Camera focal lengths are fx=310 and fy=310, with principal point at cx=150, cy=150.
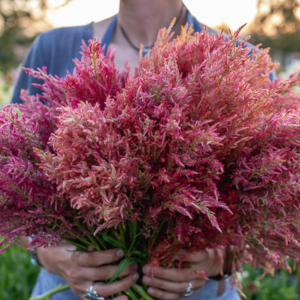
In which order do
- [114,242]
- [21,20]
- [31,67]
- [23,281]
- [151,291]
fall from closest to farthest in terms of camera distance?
[114,242], [151,291], [31,67], [23,281], [21,20]

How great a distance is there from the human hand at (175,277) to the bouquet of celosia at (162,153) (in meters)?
0.11

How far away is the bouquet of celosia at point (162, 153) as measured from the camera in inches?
21.1

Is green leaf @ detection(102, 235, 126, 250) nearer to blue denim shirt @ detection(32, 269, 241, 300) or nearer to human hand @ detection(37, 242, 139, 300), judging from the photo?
human hand @ detection(37, 242, 139, 300)

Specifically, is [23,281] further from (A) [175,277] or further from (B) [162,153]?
(B) [162,153]

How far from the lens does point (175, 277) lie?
86 cm

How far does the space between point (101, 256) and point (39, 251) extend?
0.38m

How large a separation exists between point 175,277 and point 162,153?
435 millimetres

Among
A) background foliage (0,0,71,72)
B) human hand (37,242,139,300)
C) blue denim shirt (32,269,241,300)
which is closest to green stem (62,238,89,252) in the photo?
human hand (37,242,139,300)

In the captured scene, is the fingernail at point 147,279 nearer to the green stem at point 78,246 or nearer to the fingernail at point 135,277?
the fingernail at point 135,277

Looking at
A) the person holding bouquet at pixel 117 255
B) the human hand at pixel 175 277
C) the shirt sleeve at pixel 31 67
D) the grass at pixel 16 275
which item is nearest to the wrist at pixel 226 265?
the person holding bouquet at pixel 117 255

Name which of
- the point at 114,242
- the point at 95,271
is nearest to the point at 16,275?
the point at 95,271

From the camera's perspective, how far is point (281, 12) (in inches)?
709

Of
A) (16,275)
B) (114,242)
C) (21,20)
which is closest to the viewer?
(114,242)

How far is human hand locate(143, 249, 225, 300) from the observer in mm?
824
